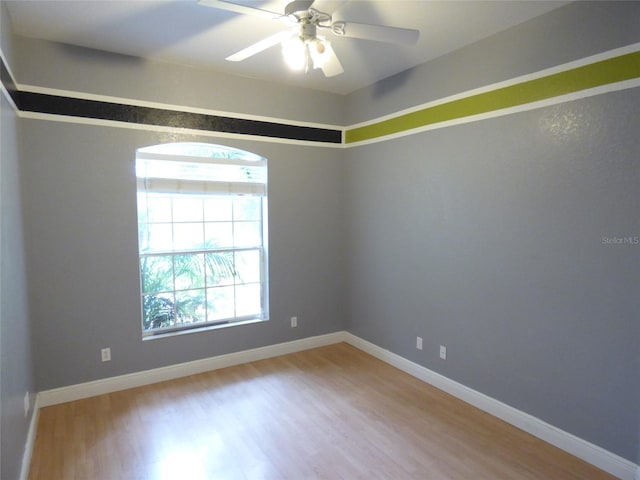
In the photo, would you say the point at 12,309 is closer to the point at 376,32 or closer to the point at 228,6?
the point at 228,6

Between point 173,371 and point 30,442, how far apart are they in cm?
119

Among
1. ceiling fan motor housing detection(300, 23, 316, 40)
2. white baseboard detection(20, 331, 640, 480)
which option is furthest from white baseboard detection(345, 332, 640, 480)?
ceiling fan motor housing detection(300, 23, 316, 40)

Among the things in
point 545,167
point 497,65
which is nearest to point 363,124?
point 497,65

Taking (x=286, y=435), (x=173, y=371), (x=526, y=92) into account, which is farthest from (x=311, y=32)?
(x=173, y=371)

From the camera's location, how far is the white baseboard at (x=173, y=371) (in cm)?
308

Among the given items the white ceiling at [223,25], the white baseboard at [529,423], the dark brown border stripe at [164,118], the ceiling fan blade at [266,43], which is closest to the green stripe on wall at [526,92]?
the white ceiling at [223,25]

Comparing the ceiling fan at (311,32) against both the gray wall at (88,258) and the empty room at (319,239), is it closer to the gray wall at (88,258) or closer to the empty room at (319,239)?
the empty room at (319,239)

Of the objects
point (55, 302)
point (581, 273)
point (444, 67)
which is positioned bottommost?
point (55, 302)

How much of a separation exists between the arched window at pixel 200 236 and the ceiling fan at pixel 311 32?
4.86 feet

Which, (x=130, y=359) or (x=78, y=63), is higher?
(x=78, y=63)

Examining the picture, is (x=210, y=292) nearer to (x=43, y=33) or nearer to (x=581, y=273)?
(x=43, y=33)

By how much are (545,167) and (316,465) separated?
242 centimetres

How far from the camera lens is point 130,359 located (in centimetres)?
335

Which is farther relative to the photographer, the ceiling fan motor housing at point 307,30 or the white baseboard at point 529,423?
the white baseboard at point 529,423
